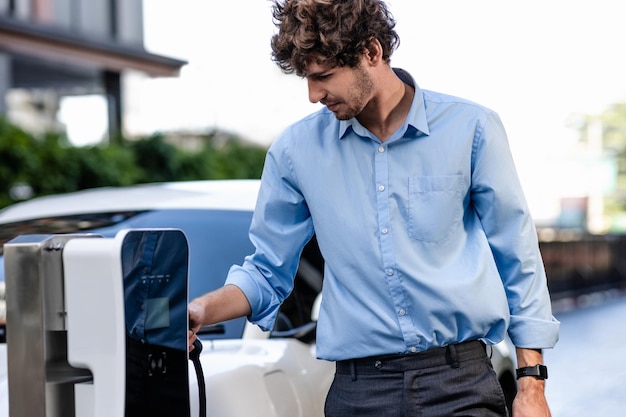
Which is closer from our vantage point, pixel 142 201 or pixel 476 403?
pixel 476 403

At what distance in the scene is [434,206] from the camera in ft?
8.39

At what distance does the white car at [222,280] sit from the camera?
10.3 ft

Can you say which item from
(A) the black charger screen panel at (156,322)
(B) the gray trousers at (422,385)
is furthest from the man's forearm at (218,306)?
(B) the gray trousers at (422,385)

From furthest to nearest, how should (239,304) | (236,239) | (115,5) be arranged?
(115,5) → (236,239) → (239,304)

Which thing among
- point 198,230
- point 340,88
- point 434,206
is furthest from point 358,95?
point 198,230

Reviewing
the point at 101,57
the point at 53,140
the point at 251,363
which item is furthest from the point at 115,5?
the point at 251,363

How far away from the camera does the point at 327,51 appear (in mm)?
2502

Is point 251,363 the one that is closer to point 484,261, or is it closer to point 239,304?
point 239,304

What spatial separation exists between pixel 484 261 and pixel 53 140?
9.25 meters

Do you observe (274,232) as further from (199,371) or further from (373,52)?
(373,52)

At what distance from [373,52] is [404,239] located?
0.45m

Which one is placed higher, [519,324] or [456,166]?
[456,166]

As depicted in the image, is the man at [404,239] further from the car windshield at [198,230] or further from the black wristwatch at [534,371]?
the car windshield at [198,230]

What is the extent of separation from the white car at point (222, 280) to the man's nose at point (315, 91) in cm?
87
